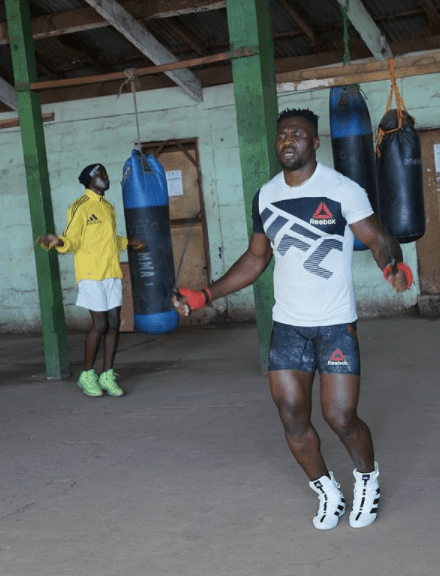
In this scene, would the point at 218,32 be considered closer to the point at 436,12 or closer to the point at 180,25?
the point at 180,25

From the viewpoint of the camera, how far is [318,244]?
3.24 metres

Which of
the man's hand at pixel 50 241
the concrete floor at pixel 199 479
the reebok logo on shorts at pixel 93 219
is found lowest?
the concrete floor at pixel 199 479

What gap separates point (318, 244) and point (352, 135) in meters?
3.64

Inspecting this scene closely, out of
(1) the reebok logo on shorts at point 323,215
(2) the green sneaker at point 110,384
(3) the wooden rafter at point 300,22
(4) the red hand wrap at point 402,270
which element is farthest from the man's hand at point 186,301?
(3) the wooden rafter at point 300,22

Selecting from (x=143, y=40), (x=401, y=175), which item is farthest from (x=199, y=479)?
(x=143, y=40)

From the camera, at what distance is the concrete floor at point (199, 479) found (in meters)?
3.05

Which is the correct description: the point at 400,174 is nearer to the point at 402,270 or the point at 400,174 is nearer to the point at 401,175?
the point at 401,175

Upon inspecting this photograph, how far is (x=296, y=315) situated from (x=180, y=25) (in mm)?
6227

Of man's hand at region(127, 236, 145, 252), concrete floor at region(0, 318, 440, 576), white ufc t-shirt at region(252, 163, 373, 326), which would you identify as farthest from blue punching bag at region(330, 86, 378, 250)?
white ufc t-shirt at region(252, 163, 373, 326)

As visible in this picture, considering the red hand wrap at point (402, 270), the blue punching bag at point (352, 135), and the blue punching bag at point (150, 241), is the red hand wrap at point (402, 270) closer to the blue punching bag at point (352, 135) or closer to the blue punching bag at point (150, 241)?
the blue punching bag at point (150, 241)

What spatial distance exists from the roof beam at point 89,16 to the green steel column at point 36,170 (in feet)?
4.19

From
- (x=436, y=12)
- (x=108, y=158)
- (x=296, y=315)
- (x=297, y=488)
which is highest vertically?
(x=436, y=12)

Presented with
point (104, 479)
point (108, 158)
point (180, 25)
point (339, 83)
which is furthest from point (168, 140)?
point (104, 479)

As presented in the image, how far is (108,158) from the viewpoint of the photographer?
9.91m
